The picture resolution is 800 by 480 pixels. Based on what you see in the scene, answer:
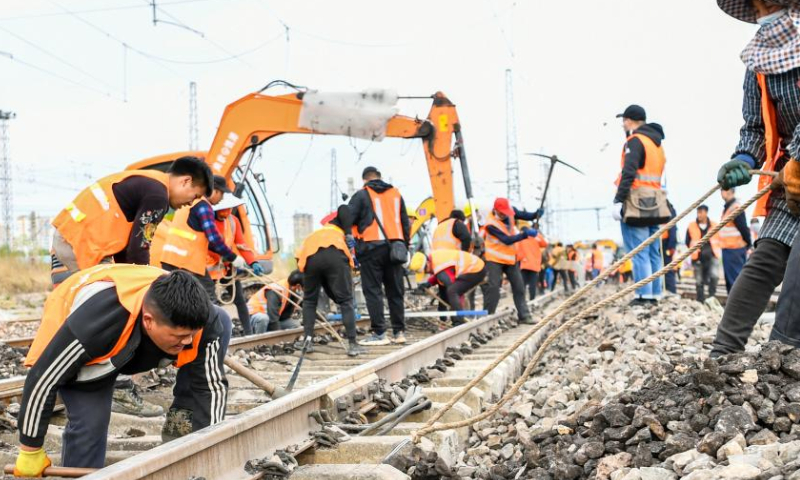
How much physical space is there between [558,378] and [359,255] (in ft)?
10.9

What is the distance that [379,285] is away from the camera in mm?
8250

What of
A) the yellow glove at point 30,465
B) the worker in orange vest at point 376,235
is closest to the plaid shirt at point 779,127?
the yellow glove at point 30,465

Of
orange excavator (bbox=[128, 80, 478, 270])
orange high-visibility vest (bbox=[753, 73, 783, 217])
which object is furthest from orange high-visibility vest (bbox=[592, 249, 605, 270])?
orange high-visibility vest (bbox=[753, 73, 783, 217])

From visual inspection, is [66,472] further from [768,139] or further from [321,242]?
[321,242]

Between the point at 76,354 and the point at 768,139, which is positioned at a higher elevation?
the point at 768,139

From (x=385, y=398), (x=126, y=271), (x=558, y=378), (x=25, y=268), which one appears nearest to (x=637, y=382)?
(x=558, y=378)

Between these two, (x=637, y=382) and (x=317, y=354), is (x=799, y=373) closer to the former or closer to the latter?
(x=637, y=382)

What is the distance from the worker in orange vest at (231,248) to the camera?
7.32 meters

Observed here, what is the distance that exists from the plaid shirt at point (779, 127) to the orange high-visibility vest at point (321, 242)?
4149 mm

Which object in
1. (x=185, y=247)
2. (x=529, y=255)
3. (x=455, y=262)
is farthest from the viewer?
(x=529, y=255)

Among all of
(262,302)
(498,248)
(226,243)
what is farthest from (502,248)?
(226,243)

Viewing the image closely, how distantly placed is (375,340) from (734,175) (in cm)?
534

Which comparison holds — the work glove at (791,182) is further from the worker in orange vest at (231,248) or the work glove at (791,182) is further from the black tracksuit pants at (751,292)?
the worker in orange vest at (231,248)

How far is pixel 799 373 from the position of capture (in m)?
2.96
